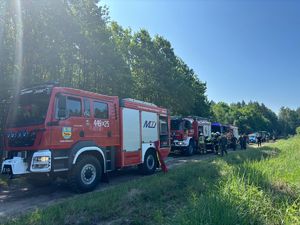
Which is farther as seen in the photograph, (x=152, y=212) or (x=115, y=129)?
(x=115, y=129)

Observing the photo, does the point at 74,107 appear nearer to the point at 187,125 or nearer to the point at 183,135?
the point at 183,135

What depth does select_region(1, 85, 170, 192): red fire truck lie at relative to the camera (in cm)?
789

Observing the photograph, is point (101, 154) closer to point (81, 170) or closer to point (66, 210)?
point (81, 170)

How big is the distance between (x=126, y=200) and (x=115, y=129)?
12.3ft

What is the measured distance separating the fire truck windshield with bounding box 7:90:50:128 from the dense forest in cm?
262

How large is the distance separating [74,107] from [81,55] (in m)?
9.95

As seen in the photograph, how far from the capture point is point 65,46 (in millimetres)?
15312

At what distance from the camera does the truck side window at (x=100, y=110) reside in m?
9.56

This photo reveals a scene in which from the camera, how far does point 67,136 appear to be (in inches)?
327

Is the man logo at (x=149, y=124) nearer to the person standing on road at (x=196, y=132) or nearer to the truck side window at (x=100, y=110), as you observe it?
the truck side window at (x=100, y=110)

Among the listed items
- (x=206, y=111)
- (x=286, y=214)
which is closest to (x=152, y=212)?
(x=286, y=214)

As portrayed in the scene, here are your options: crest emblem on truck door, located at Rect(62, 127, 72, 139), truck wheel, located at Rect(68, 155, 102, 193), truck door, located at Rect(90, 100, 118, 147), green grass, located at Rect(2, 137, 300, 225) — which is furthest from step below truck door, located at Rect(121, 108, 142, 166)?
crest emblem on truck door, located at Rect(62, 127, 72, 139)

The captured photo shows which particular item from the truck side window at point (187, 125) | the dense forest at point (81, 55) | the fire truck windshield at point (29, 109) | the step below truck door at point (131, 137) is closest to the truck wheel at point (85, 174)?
the fire truck windshield at point (29, 109)

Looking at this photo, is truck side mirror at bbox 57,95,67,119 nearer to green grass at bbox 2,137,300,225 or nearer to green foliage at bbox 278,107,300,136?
green grass at bbox 2,137,300,225
